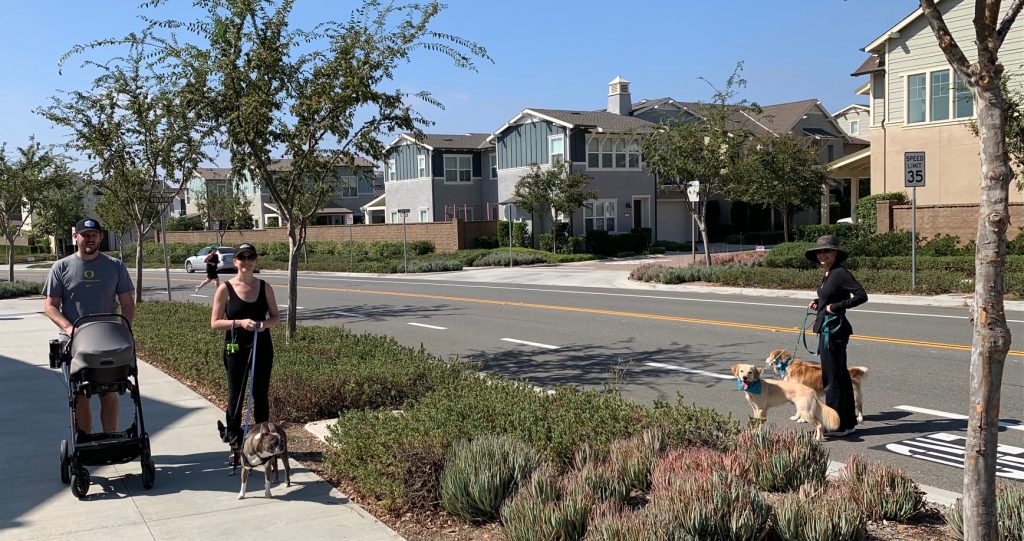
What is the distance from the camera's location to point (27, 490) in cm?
631

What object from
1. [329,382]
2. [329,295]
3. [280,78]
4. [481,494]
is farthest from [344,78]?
[329,295]

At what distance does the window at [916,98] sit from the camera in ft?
96.0

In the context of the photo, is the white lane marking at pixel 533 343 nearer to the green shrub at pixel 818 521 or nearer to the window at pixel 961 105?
the green shrub at pixel 818 521

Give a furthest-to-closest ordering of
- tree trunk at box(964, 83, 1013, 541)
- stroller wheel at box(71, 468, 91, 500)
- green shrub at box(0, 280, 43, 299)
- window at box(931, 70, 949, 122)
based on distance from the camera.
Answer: window at box(931, 70, 949, 122)
green shrub at box(0, 280, 43, 299)
stroller wheel at box(71, 468, 91, 500)
tree trunk at box(964, 83, 1013, 541)

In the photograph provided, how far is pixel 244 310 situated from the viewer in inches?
262

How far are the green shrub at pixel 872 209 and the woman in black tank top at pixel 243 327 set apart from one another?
84.3ft

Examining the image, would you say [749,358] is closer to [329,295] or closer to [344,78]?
[344,78]

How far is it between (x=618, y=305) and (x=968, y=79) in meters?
16.1

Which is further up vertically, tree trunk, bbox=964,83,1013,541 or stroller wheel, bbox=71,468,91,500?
tree trunk, bbox=964,83,1013,541

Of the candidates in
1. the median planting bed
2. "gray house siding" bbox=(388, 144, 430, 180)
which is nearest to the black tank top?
the median planting bed

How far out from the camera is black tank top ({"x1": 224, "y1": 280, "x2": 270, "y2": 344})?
261 inches

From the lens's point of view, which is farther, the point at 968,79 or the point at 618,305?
the point at 618,305

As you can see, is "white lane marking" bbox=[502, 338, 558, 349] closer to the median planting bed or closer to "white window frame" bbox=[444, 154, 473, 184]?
the median planting bed

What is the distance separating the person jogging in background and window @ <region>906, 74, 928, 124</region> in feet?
93.3
